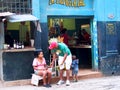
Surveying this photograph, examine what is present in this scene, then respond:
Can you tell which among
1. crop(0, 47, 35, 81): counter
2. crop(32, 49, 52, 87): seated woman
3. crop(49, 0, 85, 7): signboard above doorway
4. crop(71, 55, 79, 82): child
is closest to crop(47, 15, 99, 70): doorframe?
crop(49, 0, 85, 7): signboard above doorway

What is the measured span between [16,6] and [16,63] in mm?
1961

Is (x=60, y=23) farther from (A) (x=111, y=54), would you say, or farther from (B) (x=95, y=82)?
(B) (x=95, y=82)

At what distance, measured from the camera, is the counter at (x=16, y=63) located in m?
13.7

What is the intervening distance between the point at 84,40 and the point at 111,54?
2.07 metres

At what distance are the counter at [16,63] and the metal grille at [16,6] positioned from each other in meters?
1.35

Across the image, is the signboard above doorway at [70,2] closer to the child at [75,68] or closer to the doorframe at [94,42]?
the doorframe at [94,42]

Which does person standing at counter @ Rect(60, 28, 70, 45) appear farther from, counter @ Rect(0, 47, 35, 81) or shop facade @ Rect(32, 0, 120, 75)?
counter @ Rect(0, 47, 35, 81)

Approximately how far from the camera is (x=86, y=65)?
17.6m

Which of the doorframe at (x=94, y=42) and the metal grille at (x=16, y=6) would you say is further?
the doorframe at (x=94, y=42)

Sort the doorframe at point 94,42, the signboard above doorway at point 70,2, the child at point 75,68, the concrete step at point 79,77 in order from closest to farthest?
the concrete step at point 79,77 → the child at point 75,68 → the signboard above doorway at point 70,2 → the doorframe at point 94,42

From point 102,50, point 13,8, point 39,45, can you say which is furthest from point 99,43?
point 13,8

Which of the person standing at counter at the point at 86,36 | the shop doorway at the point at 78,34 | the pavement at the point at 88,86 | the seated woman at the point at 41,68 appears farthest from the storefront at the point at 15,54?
the person standing at counter at the point at 86,36

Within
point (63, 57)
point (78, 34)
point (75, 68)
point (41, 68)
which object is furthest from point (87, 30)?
point (41, 68)

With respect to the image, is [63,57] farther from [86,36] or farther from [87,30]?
[87,30]
